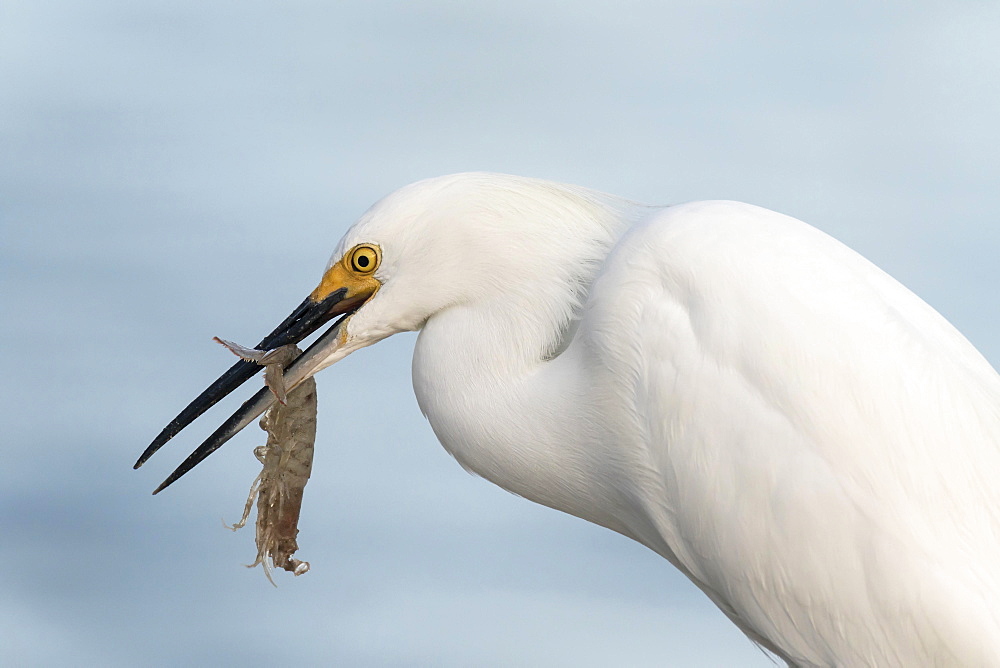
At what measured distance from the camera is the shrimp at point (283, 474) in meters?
4.68

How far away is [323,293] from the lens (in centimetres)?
450

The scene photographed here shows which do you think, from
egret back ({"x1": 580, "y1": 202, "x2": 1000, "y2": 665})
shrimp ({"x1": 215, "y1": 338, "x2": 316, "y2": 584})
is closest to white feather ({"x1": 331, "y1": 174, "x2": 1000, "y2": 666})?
egret back ({"x1": 580, "y1": 202, "x2": 1000, "y2": 665})

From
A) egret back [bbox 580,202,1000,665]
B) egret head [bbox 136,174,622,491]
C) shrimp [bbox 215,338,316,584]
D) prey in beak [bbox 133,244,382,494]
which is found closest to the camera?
egret back [bbox 580,202,1000,665]

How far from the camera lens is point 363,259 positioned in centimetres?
441

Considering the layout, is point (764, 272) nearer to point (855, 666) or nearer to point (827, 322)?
point (827, 322)

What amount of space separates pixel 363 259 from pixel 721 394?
1.27 m

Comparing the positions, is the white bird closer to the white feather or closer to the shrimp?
the white feather

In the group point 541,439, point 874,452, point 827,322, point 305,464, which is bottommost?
point 305,464

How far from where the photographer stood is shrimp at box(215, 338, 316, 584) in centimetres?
468

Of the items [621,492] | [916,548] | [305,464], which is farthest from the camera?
[305,464]

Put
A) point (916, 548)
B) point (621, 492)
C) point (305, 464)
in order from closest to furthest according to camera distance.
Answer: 1. point (916, 548)
2. point (621, 492)
3. point (305, 464)

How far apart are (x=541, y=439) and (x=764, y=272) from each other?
901 mm

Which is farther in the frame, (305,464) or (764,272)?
(305,464)

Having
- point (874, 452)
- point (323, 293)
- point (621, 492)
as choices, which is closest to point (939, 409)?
point (874, 452)
